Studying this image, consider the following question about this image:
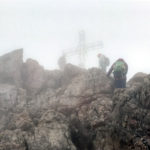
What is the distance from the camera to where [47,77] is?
2973 centimetres

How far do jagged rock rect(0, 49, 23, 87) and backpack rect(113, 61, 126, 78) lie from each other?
555 inches

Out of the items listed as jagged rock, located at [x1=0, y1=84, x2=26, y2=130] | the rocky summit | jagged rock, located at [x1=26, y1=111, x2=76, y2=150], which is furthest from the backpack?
jagged rock, located at [x1=0, y1=84, x2=26, y2=130]

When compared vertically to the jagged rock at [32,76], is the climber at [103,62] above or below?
above

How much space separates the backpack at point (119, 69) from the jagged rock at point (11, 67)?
46.3 ft

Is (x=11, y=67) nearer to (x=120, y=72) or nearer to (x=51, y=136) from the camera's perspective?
(x=51, y=136)

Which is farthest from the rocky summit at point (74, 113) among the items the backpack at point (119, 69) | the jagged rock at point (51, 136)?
the backpack at point (119, 69)

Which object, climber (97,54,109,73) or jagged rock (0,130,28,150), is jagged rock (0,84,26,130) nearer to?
jagged rock (0,130,28,150)

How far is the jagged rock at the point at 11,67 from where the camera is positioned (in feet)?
94.7

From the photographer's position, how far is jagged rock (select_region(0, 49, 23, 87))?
2886cm

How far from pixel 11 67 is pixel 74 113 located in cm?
1433

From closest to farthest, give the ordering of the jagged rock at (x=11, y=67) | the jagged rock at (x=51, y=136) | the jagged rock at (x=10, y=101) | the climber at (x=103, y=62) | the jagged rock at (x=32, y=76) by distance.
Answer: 1. the jagged rock at (x=51, y=136)
2. the jagged rock at (x=10, y=101)
3. the jagged rock at (x=32, y=76)
4. the jagged rock at (x=11, y=67)
5. the climber at (x=103, y=62)

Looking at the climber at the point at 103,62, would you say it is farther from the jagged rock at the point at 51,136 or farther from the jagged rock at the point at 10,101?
the jagged rock at the point at 51,136

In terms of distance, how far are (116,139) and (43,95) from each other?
13584 mm

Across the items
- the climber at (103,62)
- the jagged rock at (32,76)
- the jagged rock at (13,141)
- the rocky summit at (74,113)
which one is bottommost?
the jagged rock at (13,141)
